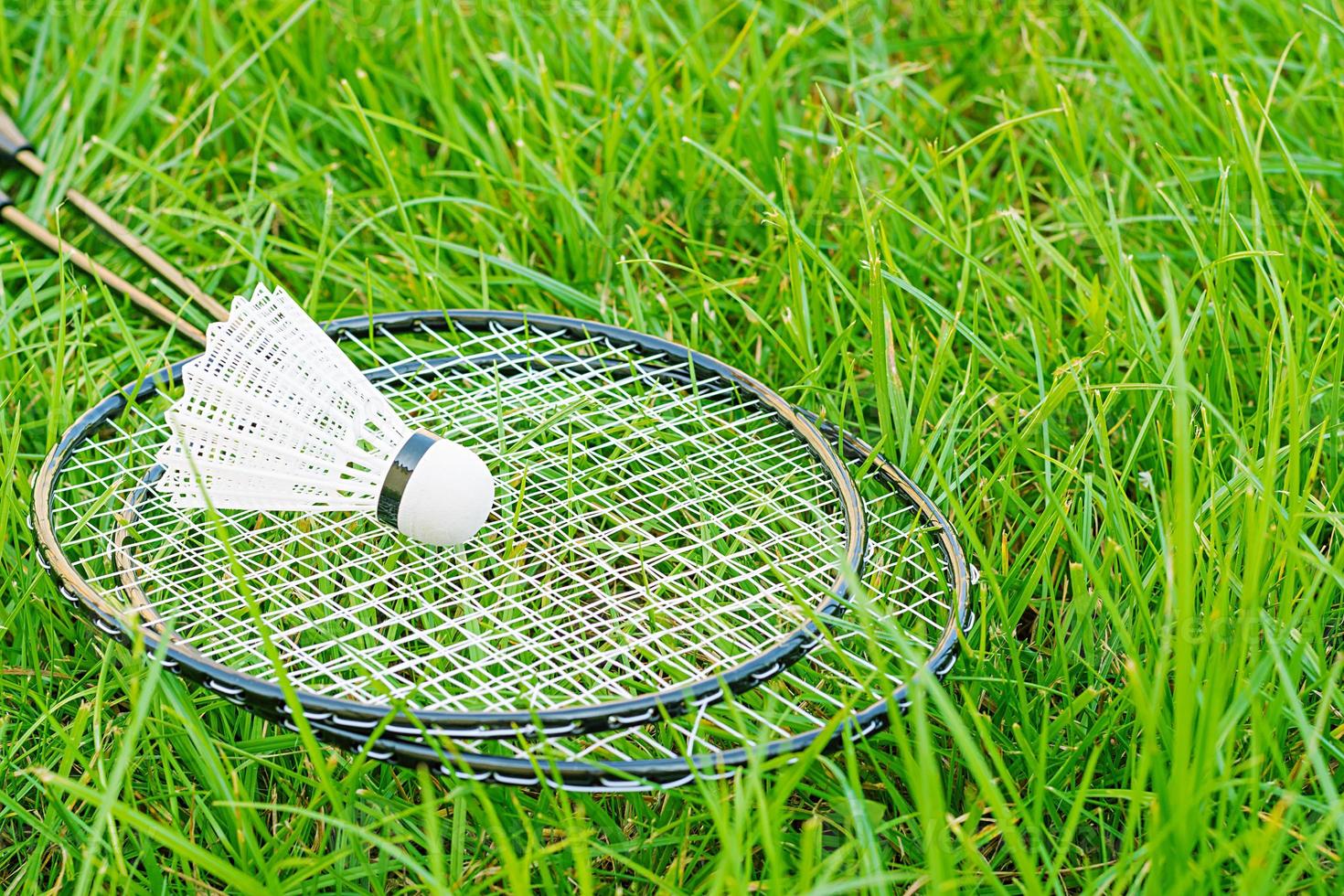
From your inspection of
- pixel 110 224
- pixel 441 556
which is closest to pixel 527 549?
pixel 441 556

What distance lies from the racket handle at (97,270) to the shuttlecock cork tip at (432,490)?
574 millimetres

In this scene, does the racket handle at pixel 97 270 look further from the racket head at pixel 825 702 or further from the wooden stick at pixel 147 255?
the racket head at pixel 825 702

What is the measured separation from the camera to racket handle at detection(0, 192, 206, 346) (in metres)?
1.91

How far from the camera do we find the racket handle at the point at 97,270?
1.91 m

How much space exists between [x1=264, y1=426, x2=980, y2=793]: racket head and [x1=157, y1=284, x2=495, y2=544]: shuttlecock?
0.26m

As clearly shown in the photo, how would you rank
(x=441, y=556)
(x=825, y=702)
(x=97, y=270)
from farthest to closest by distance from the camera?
(x=97, y=270) → (x=441, y=556) → (x=825, y=702)

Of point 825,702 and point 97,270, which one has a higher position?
point 97,270

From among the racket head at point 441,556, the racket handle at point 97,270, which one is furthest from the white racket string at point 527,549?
the racket handle at point 97,270

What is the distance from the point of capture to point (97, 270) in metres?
1.97

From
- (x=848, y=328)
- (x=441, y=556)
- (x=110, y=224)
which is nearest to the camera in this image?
(x=441, y=556)

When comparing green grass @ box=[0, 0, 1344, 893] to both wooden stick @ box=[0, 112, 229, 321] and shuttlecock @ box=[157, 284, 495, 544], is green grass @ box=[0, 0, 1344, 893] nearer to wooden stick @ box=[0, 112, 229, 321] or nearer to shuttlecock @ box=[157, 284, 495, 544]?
wooden stick @ box=[0, 112, 229, 321]

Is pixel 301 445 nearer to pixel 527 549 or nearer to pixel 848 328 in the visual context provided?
pixel 527 549

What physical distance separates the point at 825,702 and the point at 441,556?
17.8 inches

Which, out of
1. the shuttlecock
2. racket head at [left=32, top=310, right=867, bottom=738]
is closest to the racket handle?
racket head at [left=32, top=310, right=867, bottom=738]
